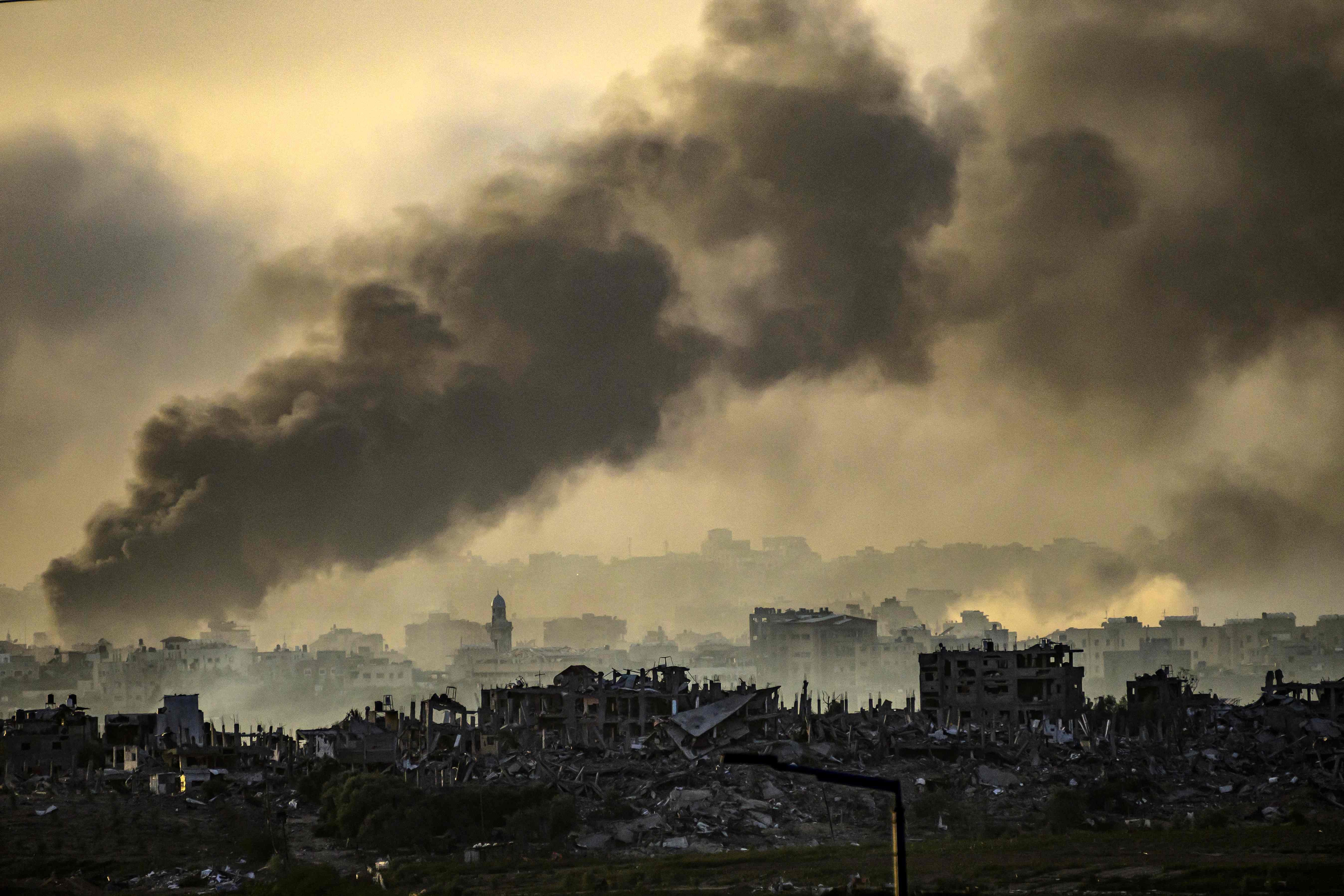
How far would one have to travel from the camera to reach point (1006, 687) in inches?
1795

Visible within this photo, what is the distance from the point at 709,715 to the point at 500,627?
36.6 meters

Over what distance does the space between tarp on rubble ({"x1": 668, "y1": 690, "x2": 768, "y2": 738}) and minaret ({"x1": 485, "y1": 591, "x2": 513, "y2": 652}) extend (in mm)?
34495

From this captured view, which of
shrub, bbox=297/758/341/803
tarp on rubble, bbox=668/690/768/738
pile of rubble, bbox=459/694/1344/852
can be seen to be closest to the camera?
pile of rubble, bbox=459/694/1344/852

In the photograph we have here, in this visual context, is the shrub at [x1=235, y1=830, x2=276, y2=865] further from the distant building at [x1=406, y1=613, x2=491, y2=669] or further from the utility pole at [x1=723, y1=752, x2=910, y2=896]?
the distant building at [x1=406, y1=613, x2=491, y2=669]

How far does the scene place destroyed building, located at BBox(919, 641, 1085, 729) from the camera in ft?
148

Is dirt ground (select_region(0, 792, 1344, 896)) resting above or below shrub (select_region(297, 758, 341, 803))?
below

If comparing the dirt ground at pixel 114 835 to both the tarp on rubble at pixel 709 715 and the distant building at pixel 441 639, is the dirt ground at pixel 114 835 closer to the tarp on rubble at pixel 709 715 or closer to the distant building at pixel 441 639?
the tarp on rubble at pixel 709 715

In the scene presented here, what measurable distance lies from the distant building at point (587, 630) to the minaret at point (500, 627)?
2.00m

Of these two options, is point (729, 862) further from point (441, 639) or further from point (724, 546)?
point (441, 639)

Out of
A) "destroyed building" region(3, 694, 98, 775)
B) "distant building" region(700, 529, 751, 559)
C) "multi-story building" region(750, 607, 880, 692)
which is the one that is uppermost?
"distant building" region(700, 529, 751, 559)

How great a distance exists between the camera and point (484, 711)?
4684 cm

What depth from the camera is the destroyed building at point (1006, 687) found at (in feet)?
148

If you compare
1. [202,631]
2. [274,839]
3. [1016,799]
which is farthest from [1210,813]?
[202,631]

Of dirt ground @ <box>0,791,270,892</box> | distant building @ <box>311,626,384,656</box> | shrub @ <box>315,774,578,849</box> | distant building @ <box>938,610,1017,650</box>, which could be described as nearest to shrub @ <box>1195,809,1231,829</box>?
shrub @ <box>315,774,578,849</box>
